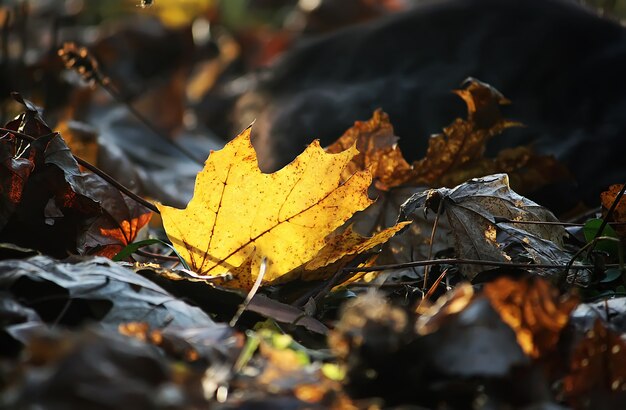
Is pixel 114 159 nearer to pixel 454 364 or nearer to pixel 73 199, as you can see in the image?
pixel 73 199

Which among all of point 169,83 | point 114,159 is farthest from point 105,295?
point 169,83

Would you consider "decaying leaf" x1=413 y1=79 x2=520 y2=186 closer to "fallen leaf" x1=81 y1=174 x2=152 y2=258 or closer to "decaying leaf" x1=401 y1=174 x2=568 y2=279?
"decaying leaf" x1=401 y1=174 x2=568 y2=279

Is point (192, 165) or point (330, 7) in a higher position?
point (330, 7)

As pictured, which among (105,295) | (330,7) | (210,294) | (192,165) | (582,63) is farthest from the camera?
(330,7)

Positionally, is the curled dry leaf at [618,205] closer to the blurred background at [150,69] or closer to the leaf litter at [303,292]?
the leaf litter at [303,292]

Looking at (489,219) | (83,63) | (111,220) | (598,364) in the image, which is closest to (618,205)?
(489,219)

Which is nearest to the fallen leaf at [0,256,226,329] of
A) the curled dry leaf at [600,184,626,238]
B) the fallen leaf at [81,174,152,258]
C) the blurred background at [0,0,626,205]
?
the fallen leaf at [81,174,152,258]

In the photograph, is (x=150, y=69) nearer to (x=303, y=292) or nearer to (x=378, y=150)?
(x=378, y=150)

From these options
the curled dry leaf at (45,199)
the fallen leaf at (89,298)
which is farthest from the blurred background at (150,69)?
the fallen leaf at (89,298)
